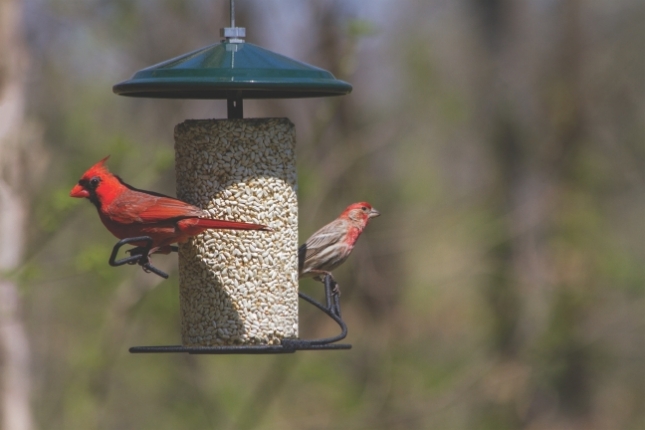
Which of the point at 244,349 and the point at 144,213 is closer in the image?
the point at 244,349

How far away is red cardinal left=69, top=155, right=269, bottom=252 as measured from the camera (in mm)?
4988

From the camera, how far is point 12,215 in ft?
25.0

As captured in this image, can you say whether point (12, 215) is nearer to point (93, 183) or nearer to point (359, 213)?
point (93, 183)

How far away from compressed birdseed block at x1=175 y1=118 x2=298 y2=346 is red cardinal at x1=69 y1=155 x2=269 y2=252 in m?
0.17

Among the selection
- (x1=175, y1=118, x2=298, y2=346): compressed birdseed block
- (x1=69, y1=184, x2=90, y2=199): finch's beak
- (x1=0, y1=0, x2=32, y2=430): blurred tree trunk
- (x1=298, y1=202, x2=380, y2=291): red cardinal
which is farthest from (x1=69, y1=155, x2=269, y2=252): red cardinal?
(x1=0, y1=0, x2=32, y2=430): blurred tree trunk

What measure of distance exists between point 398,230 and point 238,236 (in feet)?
20.0

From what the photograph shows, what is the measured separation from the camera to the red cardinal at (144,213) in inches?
196

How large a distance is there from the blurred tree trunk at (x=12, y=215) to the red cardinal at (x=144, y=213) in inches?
82.8

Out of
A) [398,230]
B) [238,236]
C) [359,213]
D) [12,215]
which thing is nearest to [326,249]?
[359,213]

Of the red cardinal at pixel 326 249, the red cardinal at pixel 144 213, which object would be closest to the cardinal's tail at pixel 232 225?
the red cardinal at pixel 144 213

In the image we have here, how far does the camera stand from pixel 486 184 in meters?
13.9

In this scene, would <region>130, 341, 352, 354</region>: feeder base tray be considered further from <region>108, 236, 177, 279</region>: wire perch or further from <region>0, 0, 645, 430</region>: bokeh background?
<region>0, 0, 645, 430</region>: bokeh background

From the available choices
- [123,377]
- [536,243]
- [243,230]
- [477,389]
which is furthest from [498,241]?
[243,230]

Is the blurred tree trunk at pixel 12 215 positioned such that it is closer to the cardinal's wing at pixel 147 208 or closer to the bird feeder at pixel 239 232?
the cardinal's wing at pixel 147 208
